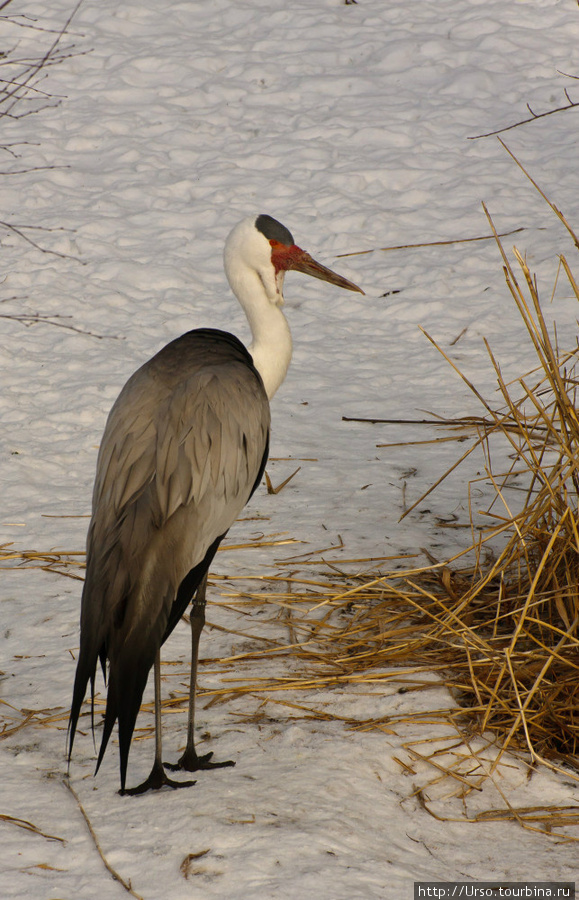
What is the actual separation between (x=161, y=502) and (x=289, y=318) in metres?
3.87

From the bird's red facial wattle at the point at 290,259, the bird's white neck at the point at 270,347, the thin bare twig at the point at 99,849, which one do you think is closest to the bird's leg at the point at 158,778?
the thin bare twig at the point at 99,849

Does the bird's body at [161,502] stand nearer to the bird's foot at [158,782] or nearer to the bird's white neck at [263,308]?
the bird's foot at [158,782]

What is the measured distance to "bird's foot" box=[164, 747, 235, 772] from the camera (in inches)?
107

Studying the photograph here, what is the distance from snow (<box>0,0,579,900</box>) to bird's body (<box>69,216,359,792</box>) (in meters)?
0.29

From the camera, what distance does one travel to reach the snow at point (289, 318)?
2402 mm

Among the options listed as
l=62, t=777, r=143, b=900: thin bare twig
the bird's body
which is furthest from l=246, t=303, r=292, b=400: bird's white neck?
l=62, t=777, r=143, b=900: thin bare twig

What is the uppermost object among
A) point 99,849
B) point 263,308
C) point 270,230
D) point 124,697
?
point 270,230

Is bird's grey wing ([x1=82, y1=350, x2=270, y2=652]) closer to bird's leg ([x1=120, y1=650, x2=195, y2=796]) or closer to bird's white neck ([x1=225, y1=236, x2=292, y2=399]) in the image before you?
bird's leg ([x1=120, y1=650, x2=195, y2=796])

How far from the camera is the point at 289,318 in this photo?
6379 millimetres

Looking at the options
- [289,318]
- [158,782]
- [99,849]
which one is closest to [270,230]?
[158,782]

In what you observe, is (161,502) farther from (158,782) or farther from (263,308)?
(263,308)

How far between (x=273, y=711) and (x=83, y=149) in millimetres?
5989

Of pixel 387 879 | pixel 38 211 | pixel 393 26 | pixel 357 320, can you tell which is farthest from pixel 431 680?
pixel 393 26

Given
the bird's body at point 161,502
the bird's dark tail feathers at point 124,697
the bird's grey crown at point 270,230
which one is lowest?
the bird's dark tail feathers at point 124,697
